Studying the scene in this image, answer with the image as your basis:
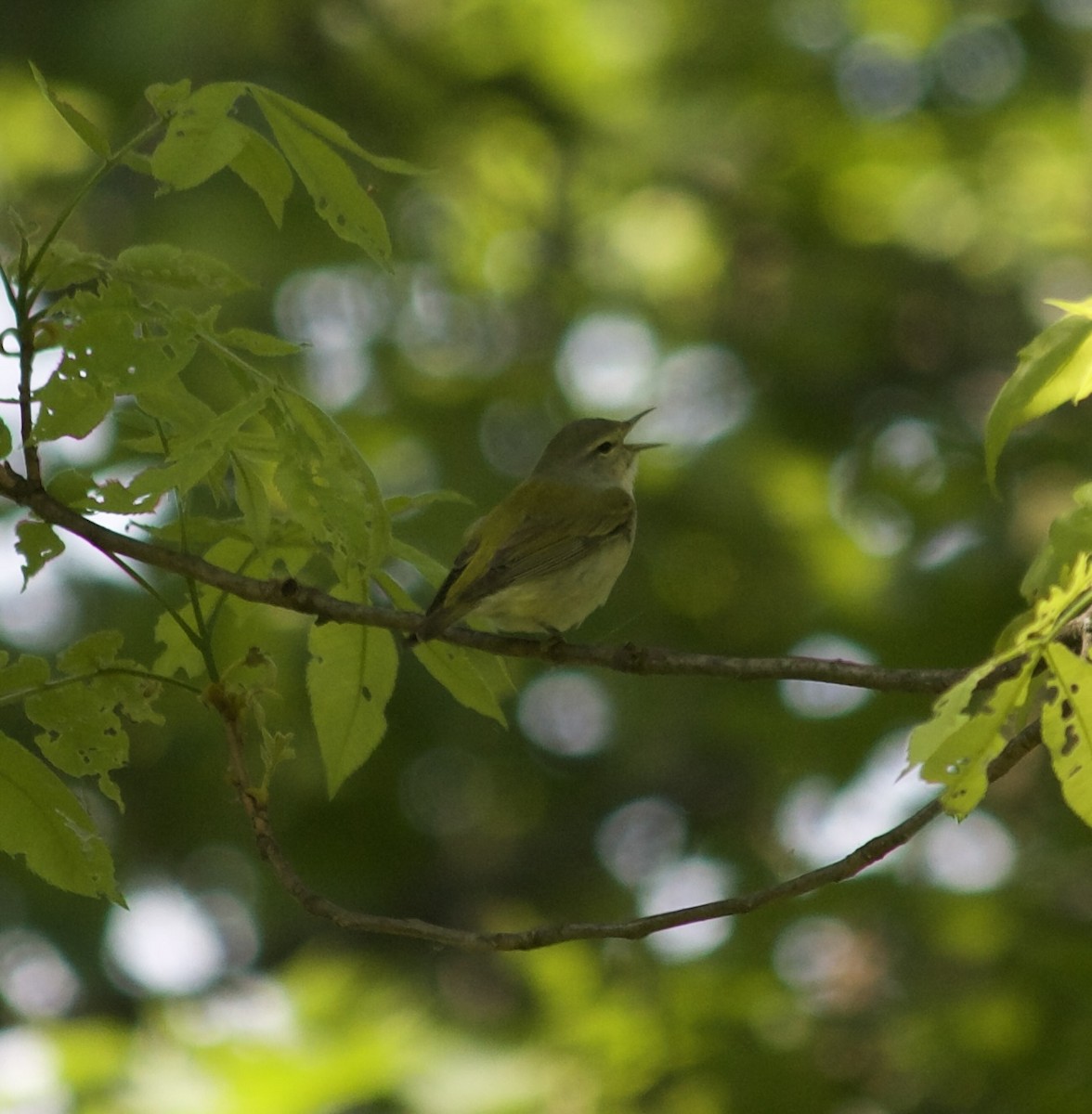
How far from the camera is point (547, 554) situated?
4.76 metres

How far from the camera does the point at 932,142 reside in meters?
10.4

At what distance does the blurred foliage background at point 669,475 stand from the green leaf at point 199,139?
378 centimetres

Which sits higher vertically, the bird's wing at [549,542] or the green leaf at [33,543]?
the bird's wing at [549,542]

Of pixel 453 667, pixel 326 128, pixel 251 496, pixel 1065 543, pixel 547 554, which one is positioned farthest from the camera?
pixel 547 554

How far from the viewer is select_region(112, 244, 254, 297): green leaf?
254 centimetres

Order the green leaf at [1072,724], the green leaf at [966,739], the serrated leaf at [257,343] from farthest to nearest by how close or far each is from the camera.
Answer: the serrated leaf at [257,343], the green leaf at [1072,724], the green leaf at [966,739]

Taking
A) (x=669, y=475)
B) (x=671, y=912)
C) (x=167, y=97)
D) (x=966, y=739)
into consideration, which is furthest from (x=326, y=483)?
(x=669, y=475)

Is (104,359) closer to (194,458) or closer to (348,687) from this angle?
(194,458)

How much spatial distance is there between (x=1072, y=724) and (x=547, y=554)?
2.85 m

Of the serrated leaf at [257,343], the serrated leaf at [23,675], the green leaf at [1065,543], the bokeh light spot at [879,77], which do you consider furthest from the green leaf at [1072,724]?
the bokeh light spot at [879,77]

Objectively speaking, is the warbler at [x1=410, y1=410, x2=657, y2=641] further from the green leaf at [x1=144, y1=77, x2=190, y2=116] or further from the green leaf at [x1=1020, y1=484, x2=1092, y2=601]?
the green leaf at [x1=1020, y1=484, x2=1092, y2=601]

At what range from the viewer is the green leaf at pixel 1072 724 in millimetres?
1927

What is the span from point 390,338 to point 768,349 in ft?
8.39

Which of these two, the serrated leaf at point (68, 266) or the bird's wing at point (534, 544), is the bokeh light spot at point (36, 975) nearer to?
the bird's wing at point (534, 544)
